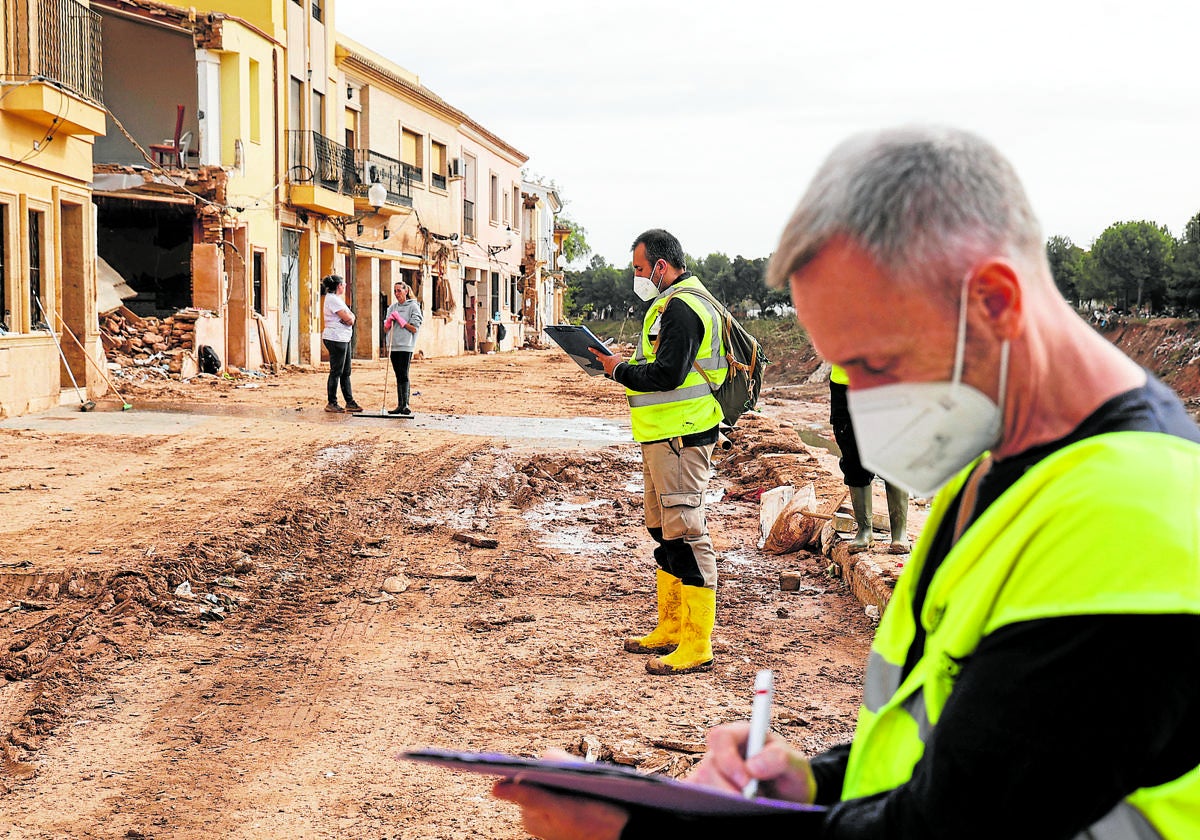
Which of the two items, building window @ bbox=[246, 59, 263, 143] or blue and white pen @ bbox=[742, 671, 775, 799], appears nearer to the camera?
blue and white pen @ bbox=[742, 671, 775, 799]

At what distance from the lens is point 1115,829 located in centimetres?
121

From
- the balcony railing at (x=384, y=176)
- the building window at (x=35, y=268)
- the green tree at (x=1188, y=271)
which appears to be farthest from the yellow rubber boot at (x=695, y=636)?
the green tree at (x=1188, y=271)

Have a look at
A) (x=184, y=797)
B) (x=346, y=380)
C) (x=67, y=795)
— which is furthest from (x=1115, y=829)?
(x=346, y=380)

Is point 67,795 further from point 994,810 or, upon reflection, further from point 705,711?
point 994,810

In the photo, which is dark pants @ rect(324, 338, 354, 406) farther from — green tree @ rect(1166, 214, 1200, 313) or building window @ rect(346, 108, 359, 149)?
green tree @ rect(1166, 214, 1200, 313)

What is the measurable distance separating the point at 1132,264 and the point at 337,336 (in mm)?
36958

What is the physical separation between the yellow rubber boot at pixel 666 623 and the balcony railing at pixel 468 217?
37.2m

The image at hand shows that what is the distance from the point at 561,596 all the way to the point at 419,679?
191 centimetres

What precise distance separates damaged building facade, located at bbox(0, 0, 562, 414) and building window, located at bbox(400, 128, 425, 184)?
0.07 meters

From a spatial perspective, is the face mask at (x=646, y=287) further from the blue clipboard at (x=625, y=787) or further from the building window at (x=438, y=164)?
the building window at (x=438, y=164)

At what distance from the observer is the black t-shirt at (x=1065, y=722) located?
1069 mm

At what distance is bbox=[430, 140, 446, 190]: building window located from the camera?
125 ft

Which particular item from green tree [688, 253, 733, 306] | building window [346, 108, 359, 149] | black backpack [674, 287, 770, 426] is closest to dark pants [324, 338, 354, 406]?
black backpack [674, 287, 770, 426]

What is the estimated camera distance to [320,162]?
27.4 meters
